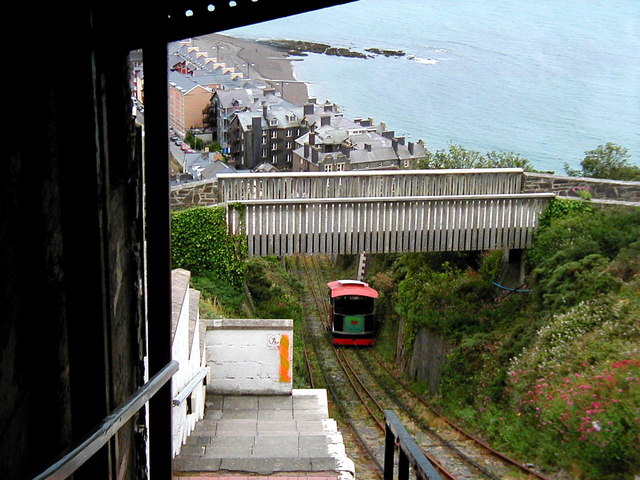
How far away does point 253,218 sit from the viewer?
14.5m

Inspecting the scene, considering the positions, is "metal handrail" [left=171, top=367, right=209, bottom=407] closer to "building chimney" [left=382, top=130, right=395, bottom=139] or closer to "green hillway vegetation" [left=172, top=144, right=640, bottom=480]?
"green hillway vegetation" [left=172, top=144, right=640, bottom=480]

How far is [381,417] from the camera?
14.2 meters

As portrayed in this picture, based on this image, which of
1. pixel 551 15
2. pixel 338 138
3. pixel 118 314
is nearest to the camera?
pixel 118 314

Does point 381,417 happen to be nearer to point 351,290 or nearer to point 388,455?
point 351,290

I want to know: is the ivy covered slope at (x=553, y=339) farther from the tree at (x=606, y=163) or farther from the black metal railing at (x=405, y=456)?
the tree at (x=606, y=163)

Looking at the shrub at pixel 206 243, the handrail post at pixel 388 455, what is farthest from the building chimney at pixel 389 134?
the handrail post at pixel 388 455

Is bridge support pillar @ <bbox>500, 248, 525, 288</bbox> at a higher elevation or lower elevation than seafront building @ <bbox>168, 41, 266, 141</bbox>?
lower

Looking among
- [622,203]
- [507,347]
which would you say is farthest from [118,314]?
[622,203]

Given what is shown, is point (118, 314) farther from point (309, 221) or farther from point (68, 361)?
point (309, 221)

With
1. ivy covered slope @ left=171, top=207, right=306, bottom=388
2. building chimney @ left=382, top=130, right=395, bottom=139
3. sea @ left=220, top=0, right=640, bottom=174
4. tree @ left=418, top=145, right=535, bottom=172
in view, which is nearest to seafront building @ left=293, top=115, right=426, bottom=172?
building chimney @ left=382, top=130, right=395, bottom=139

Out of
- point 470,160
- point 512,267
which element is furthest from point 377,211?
point 470,160

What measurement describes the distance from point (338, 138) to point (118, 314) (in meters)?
38.0

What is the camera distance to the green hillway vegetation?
955 centimetres

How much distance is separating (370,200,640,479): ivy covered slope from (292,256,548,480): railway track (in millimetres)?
299
